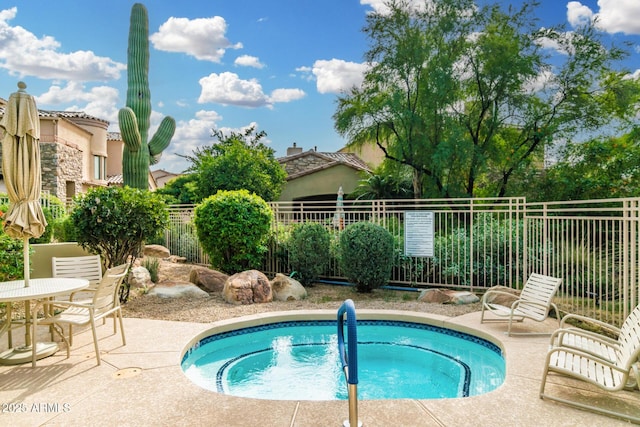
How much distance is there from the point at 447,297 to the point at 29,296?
7.25 metres

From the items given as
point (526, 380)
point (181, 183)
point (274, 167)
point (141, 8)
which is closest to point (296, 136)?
point (181, 183)

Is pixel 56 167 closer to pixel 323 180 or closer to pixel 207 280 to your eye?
pixel 323 180

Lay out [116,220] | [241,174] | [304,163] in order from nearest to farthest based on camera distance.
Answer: [116,220] → [241,174] → [304,163]

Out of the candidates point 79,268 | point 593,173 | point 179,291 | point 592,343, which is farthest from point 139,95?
point 592,343

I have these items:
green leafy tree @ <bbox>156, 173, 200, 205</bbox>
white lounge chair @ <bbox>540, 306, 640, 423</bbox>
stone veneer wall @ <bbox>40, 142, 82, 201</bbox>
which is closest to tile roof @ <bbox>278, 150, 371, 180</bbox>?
green leafy tree @ <bbox>156, 173, 200, 205</bbox>

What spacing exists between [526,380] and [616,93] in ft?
47.2

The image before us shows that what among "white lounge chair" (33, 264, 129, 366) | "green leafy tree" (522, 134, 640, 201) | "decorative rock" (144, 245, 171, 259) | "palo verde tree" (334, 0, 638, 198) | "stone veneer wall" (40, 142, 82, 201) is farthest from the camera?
"stone veneer wall" (40, 142, 82, 201)

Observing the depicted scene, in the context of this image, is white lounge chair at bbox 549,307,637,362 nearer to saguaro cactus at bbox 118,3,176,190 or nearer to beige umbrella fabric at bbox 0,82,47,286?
beige umbrella fabric at bbox 0,82,47,286

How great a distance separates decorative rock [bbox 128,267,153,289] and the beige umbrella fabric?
403 centimetres

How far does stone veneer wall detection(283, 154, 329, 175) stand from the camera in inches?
1086

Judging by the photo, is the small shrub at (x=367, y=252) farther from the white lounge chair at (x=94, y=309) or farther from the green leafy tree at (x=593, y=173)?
the green leafy tree at (x=593, y=173)

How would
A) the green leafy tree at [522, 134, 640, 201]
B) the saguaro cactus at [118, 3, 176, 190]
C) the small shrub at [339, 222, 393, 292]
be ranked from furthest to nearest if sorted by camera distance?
the saguaro cactus at [118, 3, 176, 190] → the green leafy tree at [522, 134, 640, 201] → the small shrub at [339, 222, 393, 292]

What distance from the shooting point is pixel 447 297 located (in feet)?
29.3

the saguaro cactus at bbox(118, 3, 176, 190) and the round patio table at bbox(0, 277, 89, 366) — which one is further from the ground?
the saguaro cactus at bbox(118, 3, 176, 190)
